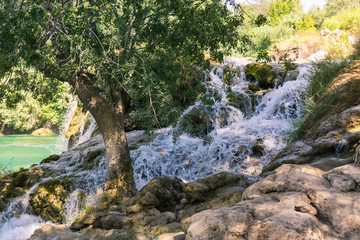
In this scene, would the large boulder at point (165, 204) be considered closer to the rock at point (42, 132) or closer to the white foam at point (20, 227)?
the white foam at point (20, 227)

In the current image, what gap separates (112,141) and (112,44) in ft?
8.10

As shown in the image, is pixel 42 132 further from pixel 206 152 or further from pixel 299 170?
pixel 299 170

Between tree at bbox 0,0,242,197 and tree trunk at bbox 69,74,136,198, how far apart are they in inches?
0.8

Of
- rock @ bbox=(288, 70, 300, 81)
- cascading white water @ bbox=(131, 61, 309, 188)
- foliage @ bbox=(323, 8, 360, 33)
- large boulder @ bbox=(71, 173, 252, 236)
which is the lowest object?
large boulder @ bbox=(71, 173, 252, 236)

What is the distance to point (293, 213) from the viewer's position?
2.75 meters

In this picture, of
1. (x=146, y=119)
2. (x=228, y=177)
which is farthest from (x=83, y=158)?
(x=228, y=177)

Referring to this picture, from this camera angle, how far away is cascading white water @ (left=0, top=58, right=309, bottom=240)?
8117mm

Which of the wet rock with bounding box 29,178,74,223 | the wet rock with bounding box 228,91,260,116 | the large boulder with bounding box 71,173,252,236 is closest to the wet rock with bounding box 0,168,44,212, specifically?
the wet rock with bounding box 29,178,74,223

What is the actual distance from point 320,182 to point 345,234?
2.43 feet

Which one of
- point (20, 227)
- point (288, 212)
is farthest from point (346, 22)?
point (288, 212)

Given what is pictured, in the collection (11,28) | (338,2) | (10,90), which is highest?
(338,2)

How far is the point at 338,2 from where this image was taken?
105 feet

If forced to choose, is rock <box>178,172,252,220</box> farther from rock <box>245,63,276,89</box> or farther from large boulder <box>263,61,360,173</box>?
rock <box>245,63,276,89</box>

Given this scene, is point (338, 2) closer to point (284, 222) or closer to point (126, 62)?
point (126, 62)
